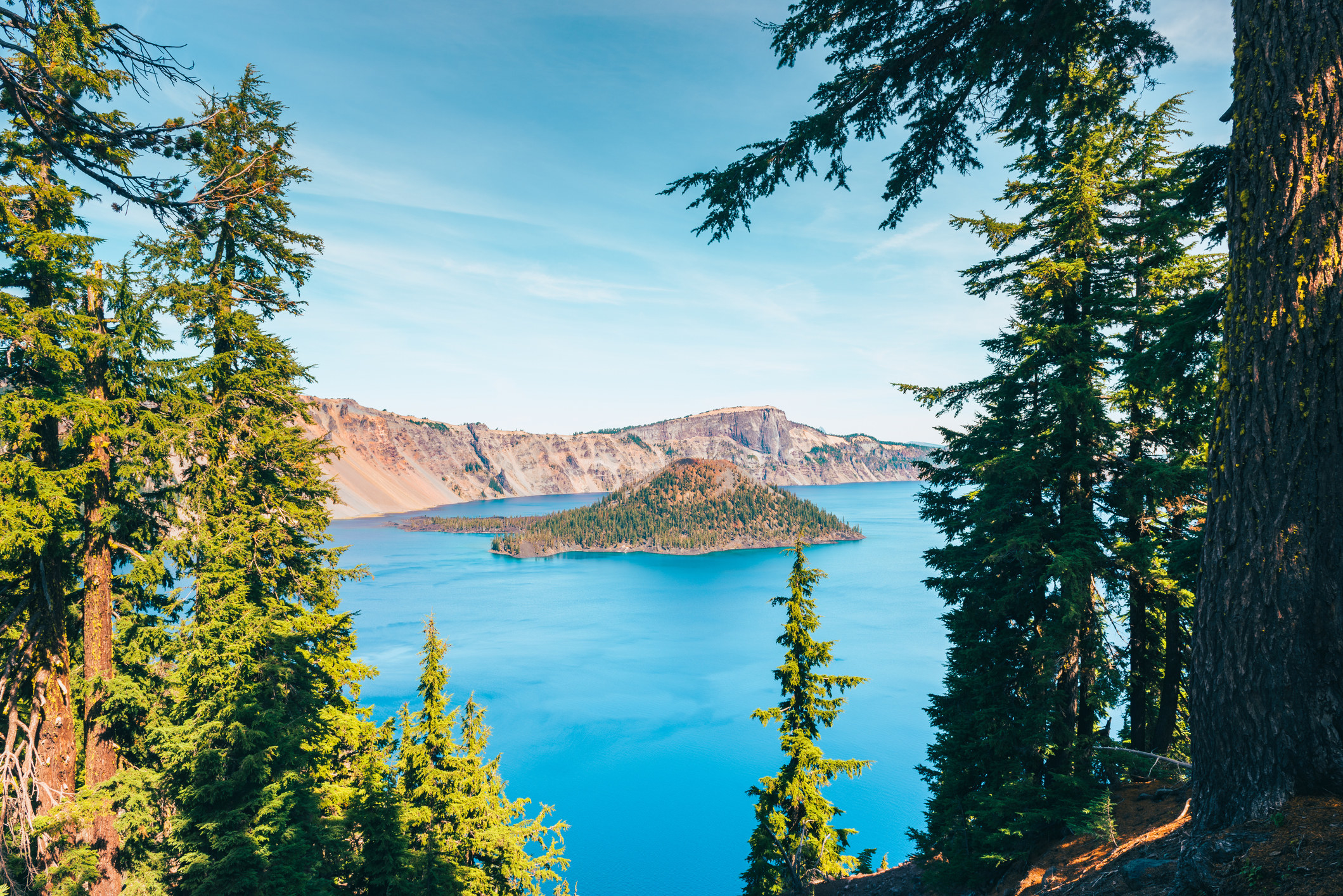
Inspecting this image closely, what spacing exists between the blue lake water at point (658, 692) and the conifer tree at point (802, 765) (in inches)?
698

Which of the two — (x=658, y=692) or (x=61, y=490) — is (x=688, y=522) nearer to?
(x=658, y=692)

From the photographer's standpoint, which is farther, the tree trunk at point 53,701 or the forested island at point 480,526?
the forested island at point 480,526

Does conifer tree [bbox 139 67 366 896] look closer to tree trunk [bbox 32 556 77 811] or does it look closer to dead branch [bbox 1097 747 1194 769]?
tree trunk [bbox 32 556 77 811]

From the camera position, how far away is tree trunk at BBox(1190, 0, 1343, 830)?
3219 millimetres

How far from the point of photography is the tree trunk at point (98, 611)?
892 centimetres

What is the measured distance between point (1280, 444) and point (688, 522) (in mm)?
163121

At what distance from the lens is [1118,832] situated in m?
7.34

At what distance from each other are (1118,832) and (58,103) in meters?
12.5

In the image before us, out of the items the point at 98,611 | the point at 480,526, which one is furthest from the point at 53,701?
the point at 480,526

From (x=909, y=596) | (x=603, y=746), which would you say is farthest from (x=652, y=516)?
(x=603, y=746)

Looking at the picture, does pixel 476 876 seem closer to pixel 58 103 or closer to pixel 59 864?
pixel 59 864

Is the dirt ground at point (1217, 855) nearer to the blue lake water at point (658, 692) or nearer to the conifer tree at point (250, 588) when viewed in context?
the conifer tree at point (250, 588)

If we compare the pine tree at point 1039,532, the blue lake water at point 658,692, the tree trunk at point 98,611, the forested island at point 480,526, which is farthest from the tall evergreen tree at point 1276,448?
the forested island at point 480,526

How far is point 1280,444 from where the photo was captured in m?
3.34
